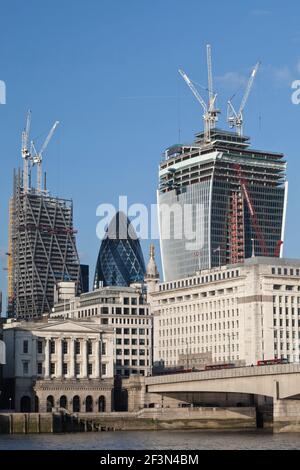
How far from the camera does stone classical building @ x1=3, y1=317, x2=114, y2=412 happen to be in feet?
604

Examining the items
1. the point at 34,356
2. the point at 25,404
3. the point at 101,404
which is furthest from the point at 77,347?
the point at 25,404

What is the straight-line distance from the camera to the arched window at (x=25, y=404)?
183375mm

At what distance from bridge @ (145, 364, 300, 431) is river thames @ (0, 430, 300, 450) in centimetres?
514

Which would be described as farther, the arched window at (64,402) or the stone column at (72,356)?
the stone column at (72,356)

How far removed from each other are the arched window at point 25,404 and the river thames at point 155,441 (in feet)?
104

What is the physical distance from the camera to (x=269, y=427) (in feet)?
550

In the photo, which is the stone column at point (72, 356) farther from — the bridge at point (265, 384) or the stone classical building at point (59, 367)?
the bridge at point (265, 384)

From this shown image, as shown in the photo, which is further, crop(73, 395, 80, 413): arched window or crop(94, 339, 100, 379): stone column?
crop(94, 339, 100, 379): stone column

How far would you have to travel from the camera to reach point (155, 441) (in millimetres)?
130375

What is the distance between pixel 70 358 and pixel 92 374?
5.08m

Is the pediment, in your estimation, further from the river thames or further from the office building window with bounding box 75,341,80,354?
the river thames

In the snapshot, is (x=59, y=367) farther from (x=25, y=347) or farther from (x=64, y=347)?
(x=25, y=347)

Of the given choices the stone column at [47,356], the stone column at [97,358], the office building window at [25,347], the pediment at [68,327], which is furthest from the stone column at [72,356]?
the office building window at [25,347]

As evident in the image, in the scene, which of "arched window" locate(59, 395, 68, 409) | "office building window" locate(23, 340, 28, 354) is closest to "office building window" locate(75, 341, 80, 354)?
"arched window" locate(59, 395, 68, 409)
